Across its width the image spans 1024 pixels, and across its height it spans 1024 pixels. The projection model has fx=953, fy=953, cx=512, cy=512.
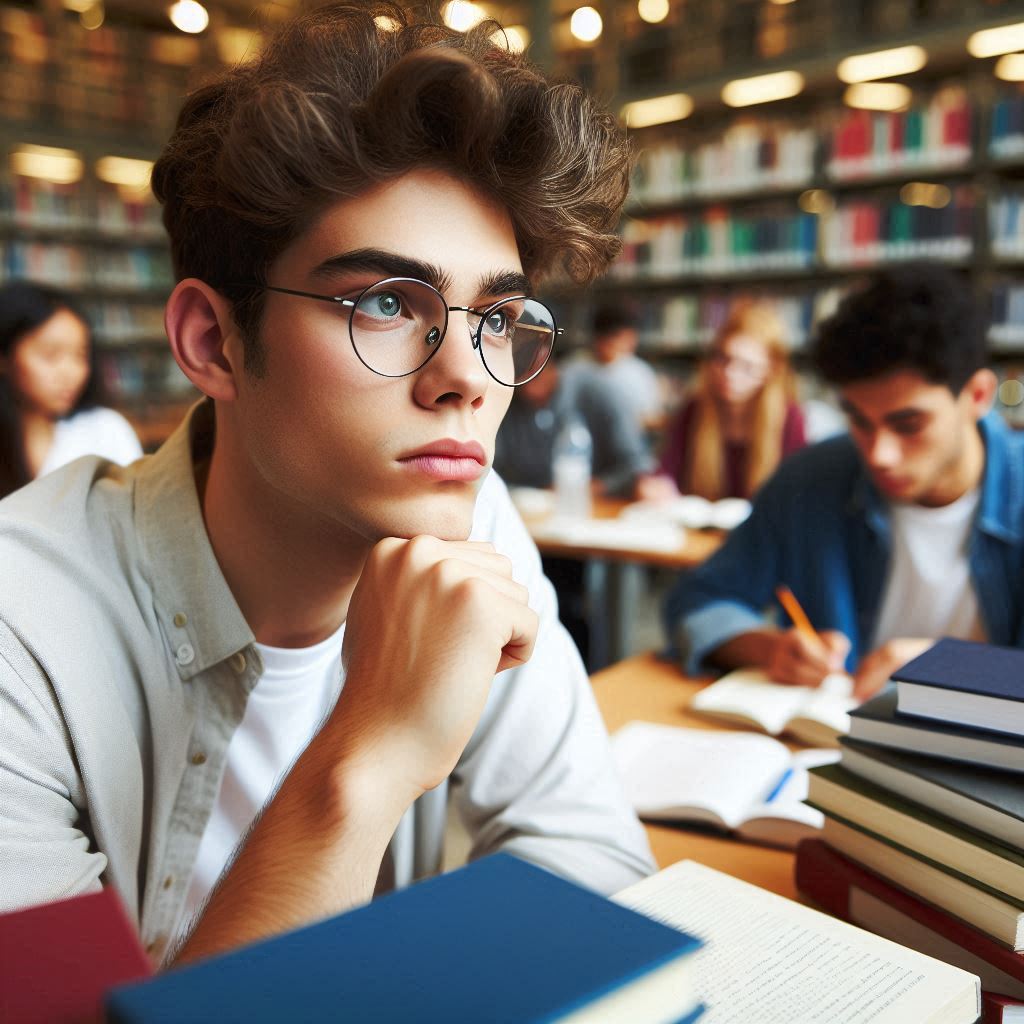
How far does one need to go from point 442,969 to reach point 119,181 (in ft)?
23.6

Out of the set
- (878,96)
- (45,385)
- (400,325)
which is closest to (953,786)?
(400,325)

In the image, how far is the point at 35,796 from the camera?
784mm

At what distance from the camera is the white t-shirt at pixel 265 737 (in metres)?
1.00

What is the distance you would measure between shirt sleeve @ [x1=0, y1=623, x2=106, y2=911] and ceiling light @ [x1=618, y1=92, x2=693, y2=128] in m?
5.24

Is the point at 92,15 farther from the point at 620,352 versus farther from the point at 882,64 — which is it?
the point at 882,64

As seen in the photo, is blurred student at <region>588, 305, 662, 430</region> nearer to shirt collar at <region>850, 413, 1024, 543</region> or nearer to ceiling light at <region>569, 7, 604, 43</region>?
ceiling light at <region>569, 7, 604, 43</region>

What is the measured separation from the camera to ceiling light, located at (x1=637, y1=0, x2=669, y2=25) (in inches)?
213

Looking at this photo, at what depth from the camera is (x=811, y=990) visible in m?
0.64

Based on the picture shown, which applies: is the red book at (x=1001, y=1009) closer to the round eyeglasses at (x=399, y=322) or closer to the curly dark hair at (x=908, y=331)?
the round eyeglasses at (x=399, y=322)

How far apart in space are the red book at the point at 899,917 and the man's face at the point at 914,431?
90 cm

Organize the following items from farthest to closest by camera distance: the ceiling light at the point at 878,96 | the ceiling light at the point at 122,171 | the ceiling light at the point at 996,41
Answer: the ceiling light at the point at 122,171 < the ceiling light at the point at 878,96 < the ceiling light at the point at 996,41

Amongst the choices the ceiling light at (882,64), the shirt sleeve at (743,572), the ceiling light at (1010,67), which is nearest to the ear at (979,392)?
the shirt sleeve at (743,572)

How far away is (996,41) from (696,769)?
14.4 feet

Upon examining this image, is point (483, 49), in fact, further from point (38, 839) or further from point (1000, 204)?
point (1000, 204)
